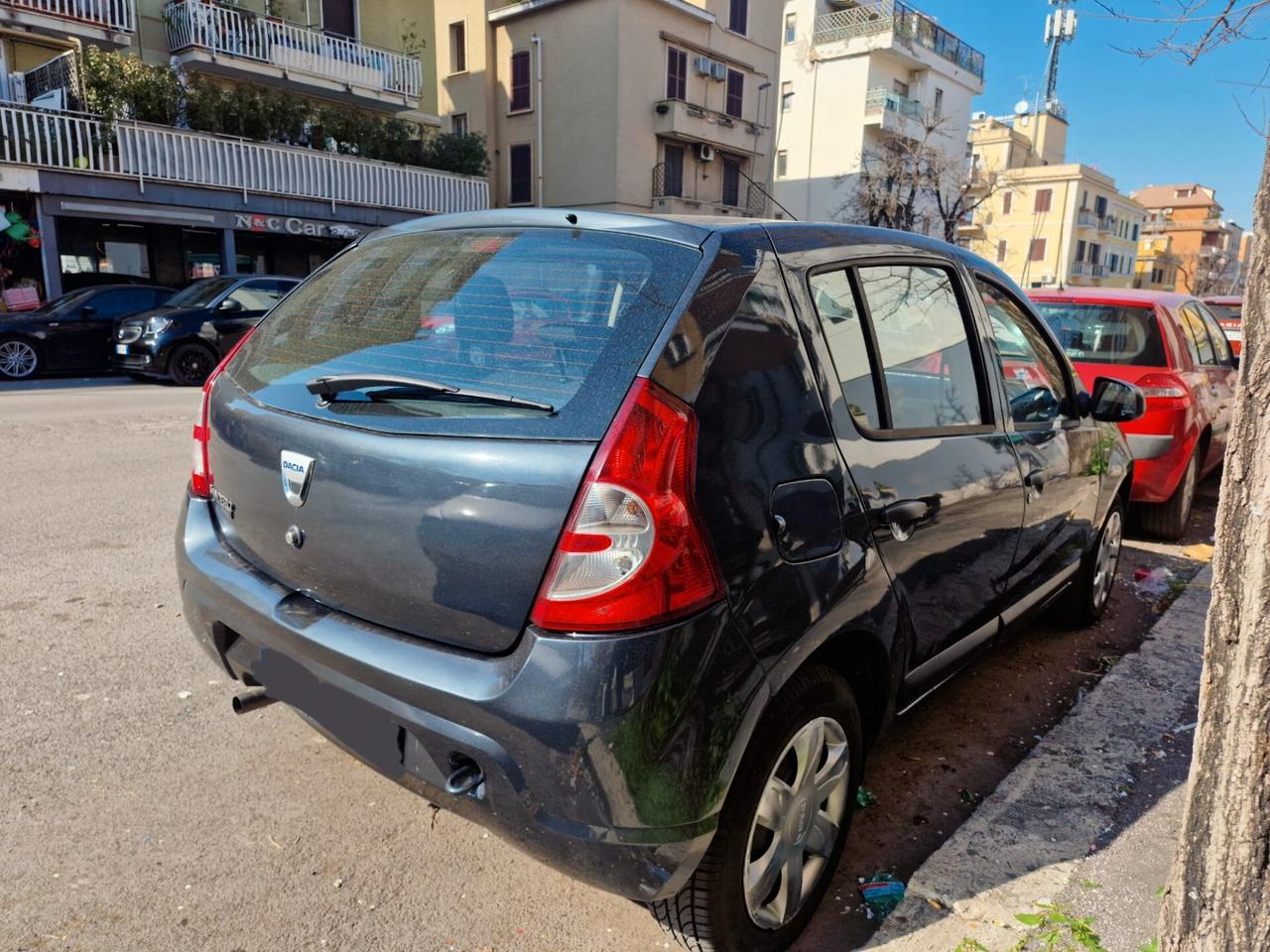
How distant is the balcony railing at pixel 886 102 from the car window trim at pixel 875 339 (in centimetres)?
3917

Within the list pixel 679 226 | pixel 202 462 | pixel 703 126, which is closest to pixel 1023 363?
pixel 679 226

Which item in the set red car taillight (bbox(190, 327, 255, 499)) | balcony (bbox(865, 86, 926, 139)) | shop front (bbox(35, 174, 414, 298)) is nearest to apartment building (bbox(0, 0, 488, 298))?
shop front (bbox(35, 174, 414, 298))

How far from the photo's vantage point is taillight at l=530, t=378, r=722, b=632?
1747 millimetres

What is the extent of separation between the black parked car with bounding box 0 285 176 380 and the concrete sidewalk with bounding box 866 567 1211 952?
1452cm

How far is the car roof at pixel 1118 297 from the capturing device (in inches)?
242

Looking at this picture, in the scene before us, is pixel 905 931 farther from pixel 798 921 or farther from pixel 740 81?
pixel 740 81

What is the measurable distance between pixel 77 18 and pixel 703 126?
17738mm

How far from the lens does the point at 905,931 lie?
2258 mm

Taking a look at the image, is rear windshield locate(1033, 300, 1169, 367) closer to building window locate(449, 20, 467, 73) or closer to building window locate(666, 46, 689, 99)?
building window locate(666, 46, 689, 99)

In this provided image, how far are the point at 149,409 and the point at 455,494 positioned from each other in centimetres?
965

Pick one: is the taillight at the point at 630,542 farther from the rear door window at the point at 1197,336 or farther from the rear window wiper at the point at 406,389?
the rear door window at the point at 1197,336

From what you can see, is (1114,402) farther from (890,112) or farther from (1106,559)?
(890,112)

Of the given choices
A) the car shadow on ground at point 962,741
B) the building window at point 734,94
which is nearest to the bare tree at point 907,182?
the building window at point 734,94

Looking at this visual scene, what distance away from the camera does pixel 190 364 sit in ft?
43.1
